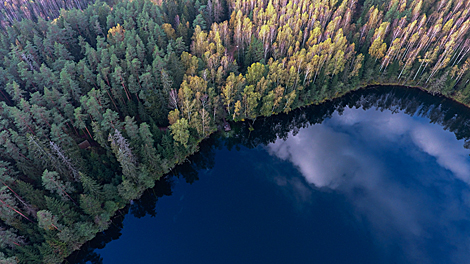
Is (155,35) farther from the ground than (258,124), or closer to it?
farther from the ground

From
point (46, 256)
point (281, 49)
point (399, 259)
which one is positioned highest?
point (281, 49)

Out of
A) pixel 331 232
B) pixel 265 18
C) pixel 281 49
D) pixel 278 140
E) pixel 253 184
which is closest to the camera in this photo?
pixel 331 232

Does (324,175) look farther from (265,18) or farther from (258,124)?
(265,18)

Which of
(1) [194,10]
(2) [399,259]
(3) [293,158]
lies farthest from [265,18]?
(2) [399,259]

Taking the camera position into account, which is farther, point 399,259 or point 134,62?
point 134,62

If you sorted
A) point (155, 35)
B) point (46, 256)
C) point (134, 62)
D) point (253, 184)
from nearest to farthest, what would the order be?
1. point (46, 256)
2. point (253, 184)
3. point (134, 62)
4. point (155, 35)

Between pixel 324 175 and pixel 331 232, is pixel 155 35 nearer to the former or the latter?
pixel 324 175

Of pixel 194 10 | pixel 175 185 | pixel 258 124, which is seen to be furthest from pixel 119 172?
pixel 194 10
